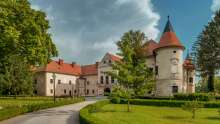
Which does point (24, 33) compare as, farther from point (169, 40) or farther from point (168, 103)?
point (169, 40)

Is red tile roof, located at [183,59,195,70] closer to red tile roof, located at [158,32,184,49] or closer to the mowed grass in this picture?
red tile roof, located at [158,32,184,49]

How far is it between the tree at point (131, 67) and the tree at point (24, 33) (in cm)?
816

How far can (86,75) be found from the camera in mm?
81625

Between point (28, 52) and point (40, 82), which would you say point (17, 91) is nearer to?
point (40, 82)

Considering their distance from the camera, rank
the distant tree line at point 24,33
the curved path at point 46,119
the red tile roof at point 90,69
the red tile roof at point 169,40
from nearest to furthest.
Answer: the curved path at point 46,119 → the distant tree line at point 24,33 → the red tile roof at point 169,40 → the red tile roof at point 90,69

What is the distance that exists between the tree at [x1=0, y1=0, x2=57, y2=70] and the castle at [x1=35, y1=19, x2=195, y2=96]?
7.79 m

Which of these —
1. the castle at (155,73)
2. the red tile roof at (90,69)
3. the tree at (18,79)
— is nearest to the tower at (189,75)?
the castle at (155,73)

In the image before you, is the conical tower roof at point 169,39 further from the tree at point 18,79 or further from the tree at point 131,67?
the tree at point 18,79

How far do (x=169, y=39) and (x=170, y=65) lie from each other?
14.9 feet

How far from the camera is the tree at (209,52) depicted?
52.8 meters

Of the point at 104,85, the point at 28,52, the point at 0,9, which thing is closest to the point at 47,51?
the point at 28,52

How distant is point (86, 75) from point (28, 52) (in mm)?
52158

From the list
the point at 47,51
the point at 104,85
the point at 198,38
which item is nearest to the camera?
the point at 47,51

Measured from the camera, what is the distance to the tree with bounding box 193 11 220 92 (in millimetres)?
52759
